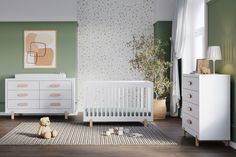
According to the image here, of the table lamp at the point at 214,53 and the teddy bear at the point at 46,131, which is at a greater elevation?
the table lamp at the point at 214,53

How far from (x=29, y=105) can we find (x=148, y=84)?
222cm

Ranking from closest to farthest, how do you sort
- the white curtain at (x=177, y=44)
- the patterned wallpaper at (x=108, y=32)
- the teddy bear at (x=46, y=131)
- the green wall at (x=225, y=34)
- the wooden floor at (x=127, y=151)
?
1. the wooden floor at (x=127, y=151)
2. the green wall at (x=225, y=34)
3. the teddy bear at (x=46, y=131)
4. the white curtain at (x=177, y=44)
5. the patterned wallpaper at (x=108, y=32)

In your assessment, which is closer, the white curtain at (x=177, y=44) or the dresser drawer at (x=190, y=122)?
the dresser drawer at (x=190, y=122)

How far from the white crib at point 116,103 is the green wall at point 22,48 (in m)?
1.61

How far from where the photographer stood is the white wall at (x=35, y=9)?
7445 millimetres

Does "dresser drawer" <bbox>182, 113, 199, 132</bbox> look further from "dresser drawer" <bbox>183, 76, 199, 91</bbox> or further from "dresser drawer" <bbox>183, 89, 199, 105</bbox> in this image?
"dresser drawer" <bbox>183, 76, 199, 91</bbox>

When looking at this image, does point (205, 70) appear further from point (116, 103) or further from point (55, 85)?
point (55, 85)

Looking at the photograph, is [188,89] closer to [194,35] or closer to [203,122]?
[203,122]

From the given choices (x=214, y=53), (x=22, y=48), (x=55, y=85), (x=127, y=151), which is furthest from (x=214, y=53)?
(x=22, y=48)

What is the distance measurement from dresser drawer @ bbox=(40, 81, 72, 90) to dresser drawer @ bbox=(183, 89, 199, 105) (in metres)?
2.51

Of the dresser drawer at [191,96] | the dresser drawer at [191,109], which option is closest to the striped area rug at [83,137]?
the dresser drawer at [191,109]

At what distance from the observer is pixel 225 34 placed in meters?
4.75

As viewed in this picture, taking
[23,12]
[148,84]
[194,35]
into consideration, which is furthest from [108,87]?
[23,12]

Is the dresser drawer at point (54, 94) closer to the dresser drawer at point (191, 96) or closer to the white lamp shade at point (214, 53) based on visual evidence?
the dresser drawer at point (191, 96)
